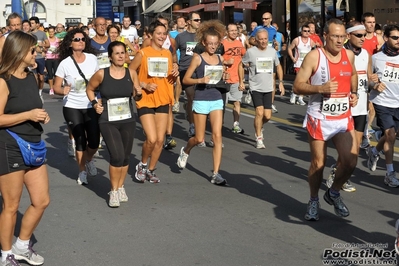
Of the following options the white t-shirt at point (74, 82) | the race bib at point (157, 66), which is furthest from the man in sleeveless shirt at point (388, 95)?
the white t-shirt at point (74, 82)

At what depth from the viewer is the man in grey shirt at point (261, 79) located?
1119 centimetres

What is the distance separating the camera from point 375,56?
8828 millimetres

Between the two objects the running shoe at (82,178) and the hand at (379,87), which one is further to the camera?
the running shoe at (82,178)

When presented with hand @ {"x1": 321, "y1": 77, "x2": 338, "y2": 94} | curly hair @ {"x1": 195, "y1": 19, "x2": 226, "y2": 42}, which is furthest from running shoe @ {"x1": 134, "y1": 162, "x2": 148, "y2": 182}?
hand @ {"x1": 321, "y1": 77, "x2": 338, "y2": 94}

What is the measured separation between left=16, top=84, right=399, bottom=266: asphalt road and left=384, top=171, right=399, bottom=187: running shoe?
0.11m

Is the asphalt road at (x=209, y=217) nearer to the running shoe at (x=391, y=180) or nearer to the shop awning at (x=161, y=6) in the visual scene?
the running shoe at (x=391, y=180)

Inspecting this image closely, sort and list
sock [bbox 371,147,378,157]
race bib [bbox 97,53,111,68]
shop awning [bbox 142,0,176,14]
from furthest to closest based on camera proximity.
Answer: shop awning [bbox 142,0,176,14]
race bib [bbox 97,53,111,68]
sock [bbox 371,147,378,157]

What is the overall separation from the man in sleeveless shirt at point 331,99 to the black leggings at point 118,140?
1926 millimetres

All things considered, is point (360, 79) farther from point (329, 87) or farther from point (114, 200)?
point (114, 200)

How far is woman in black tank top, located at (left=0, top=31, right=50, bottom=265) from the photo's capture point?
5.40 metres

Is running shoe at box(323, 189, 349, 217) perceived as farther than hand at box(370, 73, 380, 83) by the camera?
No

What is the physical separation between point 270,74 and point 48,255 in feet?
20.1

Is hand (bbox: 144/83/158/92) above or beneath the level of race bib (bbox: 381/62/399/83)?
beneath

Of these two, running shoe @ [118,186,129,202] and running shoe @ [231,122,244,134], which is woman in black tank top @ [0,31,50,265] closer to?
running shoe @ [118,186,129,202]
